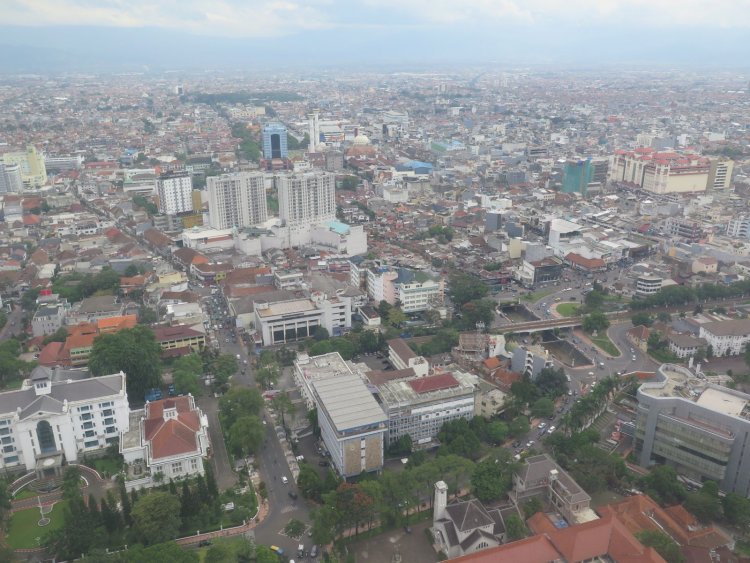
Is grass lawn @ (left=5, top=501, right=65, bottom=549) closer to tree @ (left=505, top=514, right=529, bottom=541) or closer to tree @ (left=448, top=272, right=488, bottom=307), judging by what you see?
tree @ (left=505, top=514, right=529, bottom=541)

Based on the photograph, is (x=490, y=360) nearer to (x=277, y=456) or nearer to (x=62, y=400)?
(x=277, y=456)

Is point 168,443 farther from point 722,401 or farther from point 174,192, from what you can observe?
point 174,192

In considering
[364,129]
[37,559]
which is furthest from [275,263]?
[364,129]

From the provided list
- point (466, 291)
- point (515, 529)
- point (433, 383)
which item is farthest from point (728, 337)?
point (515, 529)

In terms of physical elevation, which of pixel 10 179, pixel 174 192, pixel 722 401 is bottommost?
pixel 722 401

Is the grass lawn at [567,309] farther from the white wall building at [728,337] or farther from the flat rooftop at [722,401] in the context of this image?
the flat rooftop at [722,401]
